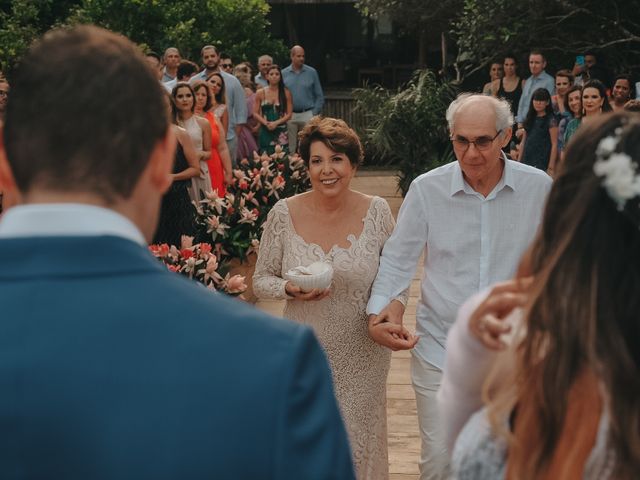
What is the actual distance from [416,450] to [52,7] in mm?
18174

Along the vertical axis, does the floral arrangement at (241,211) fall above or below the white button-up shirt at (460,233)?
below

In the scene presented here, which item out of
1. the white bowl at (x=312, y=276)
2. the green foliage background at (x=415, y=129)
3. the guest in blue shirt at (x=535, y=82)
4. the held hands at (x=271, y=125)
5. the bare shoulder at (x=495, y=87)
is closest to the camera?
the white bowl at (x=312, y=276)

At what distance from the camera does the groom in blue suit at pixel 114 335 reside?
1569 millimetres

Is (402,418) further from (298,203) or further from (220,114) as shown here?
(220,114)

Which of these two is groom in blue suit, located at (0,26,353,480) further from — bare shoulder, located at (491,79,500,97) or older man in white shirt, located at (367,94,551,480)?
bare shoulder, located at (491,79,500,97)

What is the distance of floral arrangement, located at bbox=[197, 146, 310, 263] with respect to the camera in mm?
9281

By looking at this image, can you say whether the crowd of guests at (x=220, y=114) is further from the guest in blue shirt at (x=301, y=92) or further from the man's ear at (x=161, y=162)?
the man's ear at (x=161, y=162)

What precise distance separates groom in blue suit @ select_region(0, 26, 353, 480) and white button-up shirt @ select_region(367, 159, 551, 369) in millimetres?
3096

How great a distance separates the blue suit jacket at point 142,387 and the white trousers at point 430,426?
3.18m

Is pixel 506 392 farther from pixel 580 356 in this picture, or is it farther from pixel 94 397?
pixel 94 397

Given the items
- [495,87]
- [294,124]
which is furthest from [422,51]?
[495,87]

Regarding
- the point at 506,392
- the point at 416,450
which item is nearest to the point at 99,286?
→ the point at 506,392

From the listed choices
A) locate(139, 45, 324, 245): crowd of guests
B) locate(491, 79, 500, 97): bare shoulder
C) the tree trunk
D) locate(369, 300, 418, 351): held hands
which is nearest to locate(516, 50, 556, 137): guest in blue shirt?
locate(491, 79, 500, 97): bare shoulder

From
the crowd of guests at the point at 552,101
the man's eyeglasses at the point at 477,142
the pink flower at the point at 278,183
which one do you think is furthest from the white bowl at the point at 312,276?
the pink flower at the point at 278,183
